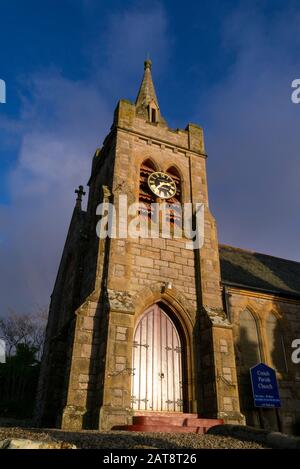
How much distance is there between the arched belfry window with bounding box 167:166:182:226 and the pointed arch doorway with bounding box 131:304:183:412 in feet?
12.8

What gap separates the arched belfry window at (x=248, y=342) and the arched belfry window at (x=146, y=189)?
6.07 meters

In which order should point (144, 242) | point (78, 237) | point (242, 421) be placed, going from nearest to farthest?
point (242, 421), point (144, 242), point (78, 237)

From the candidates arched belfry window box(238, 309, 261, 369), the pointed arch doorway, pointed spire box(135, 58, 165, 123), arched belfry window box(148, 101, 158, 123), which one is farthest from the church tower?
pointed spire box(135, 58, 165, 123)

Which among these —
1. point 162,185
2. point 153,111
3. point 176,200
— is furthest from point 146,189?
point 153,111

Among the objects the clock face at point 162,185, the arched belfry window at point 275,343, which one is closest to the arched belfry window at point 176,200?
the clock face at point 162,185

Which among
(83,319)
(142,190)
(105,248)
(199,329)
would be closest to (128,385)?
(83,319)

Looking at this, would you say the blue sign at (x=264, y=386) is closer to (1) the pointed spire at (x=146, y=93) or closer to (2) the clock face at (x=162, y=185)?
(2) the clock face at (x=162, y=185)

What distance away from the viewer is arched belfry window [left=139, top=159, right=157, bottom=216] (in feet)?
47.4

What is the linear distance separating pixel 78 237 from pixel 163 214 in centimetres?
384

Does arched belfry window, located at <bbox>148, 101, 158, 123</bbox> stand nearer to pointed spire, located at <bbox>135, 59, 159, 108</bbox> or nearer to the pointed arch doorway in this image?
pointed spire, located at <bbox>135, 59, 159, 108</bbox>

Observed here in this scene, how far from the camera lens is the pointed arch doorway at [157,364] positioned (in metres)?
11.1

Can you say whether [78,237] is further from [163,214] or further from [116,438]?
[116,438]

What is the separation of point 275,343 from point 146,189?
334 inches

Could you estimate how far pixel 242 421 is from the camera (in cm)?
1081
